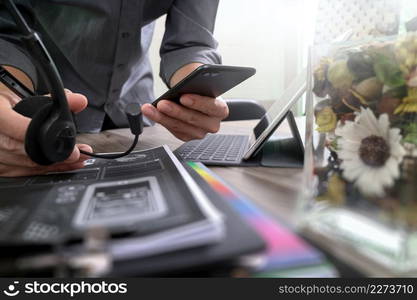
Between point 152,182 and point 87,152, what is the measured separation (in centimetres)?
17

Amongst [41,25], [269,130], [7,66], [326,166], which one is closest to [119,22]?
[41,25]

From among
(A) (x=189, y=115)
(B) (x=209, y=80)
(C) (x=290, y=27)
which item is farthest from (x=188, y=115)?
(C) (x=290, y=27)

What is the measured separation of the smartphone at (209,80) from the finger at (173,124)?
0.05ft

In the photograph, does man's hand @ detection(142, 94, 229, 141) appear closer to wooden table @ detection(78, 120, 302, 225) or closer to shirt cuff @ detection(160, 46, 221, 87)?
wooden table @ detection(78, 120, 302, 225)

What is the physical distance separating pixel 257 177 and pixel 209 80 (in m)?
0.18

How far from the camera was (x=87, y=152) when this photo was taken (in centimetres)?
40

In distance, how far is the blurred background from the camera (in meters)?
0.37

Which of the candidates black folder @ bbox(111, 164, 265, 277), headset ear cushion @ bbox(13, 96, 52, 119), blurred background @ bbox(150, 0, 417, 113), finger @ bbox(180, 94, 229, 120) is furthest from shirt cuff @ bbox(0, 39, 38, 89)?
black folder @ bbox(111, 164, 265, 277)

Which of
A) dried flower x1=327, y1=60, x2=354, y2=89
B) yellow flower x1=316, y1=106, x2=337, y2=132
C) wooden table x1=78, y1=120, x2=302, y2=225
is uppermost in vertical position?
dried flower x1=327, y1=60, x2=354, y2=89

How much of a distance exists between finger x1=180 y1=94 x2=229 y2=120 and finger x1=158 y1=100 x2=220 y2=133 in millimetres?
11

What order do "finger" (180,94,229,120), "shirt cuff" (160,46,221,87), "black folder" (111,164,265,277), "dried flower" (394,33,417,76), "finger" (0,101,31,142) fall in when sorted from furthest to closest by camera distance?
"shirt cuff" (160,46,221,87)
"finger" (180,94,229,120)
"finger" (0,101,31,142)
"dried flower" (394,33,417,76)
"black folder" (111,164,265,277)

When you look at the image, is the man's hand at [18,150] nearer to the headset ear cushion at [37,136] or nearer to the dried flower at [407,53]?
the headset ear cushion at [37,136]

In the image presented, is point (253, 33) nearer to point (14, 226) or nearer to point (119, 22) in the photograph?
point (119, 22)

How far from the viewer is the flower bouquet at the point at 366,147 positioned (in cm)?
15
